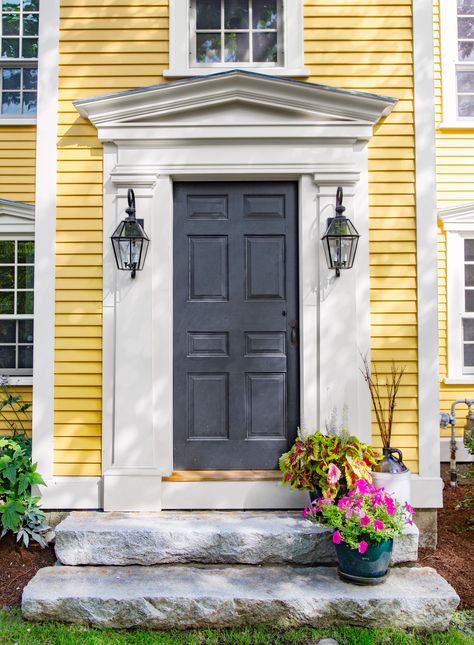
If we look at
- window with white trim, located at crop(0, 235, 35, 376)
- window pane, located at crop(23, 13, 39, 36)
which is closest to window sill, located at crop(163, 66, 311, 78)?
window with white trim, located at crop(0, 235, 35, 376)

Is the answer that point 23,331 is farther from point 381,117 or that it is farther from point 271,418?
point 381,117

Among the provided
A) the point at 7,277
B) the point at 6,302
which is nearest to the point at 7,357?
the point at 6,302

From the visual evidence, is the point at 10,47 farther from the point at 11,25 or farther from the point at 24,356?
the point at 24,356

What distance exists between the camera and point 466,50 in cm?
623

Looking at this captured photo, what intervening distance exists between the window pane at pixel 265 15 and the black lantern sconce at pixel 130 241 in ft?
5.53

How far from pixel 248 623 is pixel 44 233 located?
2.87 metres

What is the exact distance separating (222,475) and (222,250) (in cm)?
162

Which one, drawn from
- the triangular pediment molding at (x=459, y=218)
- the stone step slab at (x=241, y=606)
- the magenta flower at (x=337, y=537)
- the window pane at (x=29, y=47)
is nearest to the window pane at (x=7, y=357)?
the stone step slab at (x=241, y=606)

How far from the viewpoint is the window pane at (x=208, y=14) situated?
13.3ft

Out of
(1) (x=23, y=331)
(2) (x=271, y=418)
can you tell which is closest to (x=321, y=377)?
(2) (x=271, y=418)

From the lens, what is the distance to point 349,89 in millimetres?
3873

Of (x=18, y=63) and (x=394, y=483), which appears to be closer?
(x=394, y=483)

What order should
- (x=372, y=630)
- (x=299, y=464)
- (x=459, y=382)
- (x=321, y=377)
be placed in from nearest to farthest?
1. (x=372, y=630)
2. (x=299, y=464)
3. (x=321, y=377)
4. (x=459, y=382)

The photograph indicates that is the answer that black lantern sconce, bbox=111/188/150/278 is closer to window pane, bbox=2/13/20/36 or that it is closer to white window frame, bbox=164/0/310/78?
white window frame, bbox=164/0/310/78
